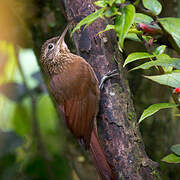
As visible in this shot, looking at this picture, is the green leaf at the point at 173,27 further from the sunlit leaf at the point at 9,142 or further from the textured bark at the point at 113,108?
the sunlit leaf at the point at 9,142

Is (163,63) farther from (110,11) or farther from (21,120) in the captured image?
(21,120)

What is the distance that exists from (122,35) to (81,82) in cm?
137

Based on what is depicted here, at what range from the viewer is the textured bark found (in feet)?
6.11

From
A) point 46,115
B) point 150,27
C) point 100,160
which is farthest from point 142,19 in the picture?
point 46,115

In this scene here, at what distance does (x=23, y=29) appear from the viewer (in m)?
3.62

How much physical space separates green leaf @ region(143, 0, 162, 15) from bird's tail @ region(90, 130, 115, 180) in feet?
3.24

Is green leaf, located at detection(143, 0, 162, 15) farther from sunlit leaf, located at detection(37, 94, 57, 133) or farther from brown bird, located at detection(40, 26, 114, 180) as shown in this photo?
sunlit leaf, located at detection(37, 94, 57, 133)

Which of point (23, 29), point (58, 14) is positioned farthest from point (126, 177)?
point (23, 29)

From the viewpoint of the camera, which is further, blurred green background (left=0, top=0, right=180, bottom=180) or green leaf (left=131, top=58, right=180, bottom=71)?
blurred green background (left=0, top=0, right=180, bottom=180)

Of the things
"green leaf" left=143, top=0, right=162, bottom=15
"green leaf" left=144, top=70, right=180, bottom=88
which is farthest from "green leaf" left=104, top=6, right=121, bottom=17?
"green leaf" left=144, top=70, right=180, bottom=88

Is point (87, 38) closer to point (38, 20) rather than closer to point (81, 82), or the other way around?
point (81, 82)

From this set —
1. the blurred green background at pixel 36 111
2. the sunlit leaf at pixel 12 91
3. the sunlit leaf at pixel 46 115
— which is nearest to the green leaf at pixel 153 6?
the blurred green background at pixel 36 111

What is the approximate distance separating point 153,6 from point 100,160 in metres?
1.07

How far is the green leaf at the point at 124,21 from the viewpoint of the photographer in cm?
123
